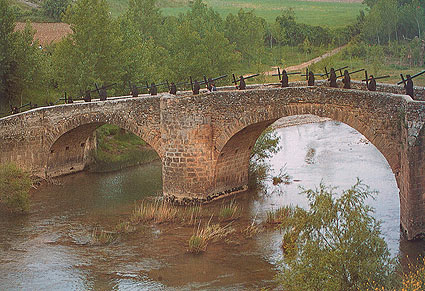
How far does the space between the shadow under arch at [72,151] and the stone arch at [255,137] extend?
4239 millimetres

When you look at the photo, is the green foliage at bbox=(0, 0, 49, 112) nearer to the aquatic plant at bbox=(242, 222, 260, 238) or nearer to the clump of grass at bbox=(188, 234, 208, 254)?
the aquatic plant at bbox=(242, 222, 260, 238)

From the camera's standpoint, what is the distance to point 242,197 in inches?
1171

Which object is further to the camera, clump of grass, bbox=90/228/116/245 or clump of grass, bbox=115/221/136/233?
clump of grass, bbox=115/221/136/233

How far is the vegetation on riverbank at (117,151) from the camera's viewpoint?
36.9 meters

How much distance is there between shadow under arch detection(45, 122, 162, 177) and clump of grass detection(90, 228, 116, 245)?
7.35 m

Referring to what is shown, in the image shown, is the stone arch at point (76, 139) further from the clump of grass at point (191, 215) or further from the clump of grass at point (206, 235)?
the clump of grass at point (206, 235)

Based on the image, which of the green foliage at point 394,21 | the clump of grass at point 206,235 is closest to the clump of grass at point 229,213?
the clump of grass at point 206,235

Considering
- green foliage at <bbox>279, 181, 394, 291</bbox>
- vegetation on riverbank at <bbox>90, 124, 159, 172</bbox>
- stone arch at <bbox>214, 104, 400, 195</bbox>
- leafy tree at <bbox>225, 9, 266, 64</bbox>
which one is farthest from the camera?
leafy tree at <bbox>225, 9, 266, 64</bbox>

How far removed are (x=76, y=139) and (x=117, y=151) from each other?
487cm

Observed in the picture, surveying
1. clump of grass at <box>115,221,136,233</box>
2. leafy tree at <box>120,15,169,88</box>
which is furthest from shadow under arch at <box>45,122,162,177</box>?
clump of grass at <box>115,221,136,233</box>

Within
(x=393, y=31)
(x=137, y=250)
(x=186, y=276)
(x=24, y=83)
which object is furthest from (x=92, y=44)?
(x=393, y=31)

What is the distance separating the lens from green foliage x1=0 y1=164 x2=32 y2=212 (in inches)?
1091

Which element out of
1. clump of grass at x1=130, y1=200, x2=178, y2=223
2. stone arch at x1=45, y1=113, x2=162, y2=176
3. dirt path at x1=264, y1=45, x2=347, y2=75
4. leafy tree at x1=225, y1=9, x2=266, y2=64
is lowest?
clump of grass at x1=130, y1=200, x2=178, y2=223

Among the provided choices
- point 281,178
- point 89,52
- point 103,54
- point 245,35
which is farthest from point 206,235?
point 245,35
